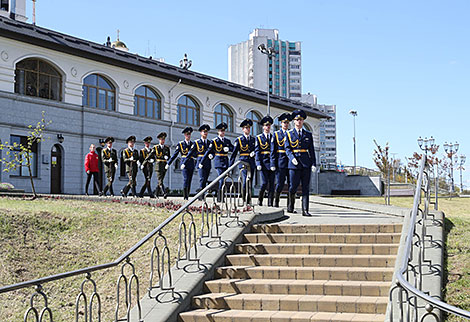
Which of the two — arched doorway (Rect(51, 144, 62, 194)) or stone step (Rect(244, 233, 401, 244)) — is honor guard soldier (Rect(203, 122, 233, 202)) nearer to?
stone step (Rect(244, 233, 401, 244))

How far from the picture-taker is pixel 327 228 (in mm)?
9562

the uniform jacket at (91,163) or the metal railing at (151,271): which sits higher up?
the uniform jacket at (91,163)

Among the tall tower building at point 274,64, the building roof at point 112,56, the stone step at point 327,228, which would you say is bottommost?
the stone step at point 327,228

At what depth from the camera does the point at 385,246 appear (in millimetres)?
8609

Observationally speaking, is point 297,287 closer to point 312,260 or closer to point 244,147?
point 312,260

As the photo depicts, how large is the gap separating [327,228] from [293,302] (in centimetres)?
241

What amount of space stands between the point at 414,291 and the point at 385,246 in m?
3.75

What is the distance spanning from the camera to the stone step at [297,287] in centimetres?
754

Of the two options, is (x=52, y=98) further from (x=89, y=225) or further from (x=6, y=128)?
(x=89, y=225)

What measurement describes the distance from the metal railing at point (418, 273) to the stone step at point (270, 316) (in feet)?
1.80

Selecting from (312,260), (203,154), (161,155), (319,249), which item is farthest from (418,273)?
(161,155)

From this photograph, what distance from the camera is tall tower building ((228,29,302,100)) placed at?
13625 centimetres

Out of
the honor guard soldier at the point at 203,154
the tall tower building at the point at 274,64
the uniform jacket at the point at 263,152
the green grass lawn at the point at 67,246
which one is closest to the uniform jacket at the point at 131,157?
the honor guard soldier at the point at 203,154

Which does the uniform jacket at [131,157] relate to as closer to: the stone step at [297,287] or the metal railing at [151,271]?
the metal railing at [151,271]
